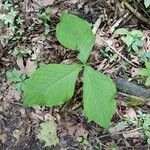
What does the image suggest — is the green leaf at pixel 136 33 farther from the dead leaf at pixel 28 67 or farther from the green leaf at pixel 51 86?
the dead leaf at pixel 28 67

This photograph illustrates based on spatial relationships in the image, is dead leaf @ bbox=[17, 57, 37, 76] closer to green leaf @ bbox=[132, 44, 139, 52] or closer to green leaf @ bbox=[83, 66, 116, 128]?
green leaf @ bbox=[83, 66, 116, 128]

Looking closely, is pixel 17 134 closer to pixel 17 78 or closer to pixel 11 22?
pixel 17 78

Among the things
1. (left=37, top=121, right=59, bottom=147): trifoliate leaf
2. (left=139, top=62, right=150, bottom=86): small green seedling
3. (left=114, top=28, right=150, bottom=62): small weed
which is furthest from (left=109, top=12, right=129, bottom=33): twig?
(left=37, top=121, right=59, bottom=147): trifoliate leaf

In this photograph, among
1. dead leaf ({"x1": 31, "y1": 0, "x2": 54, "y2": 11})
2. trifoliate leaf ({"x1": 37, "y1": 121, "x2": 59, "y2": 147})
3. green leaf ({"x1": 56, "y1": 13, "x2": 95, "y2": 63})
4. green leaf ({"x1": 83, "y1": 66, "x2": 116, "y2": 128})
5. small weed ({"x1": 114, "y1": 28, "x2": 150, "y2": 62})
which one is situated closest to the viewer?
green leaf ({"x1": 83, "y1": 66, "x2": 116, "y2": 128})

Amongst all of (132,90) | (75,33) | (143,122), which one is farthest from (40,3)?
(143,122)

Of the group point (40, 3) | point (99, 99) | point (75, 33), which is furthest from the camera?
point (40, 3)

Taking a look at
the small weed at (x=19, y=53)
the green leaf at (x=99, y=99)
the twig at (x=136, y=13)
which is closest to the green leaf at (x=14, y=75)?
the small weed at (x=19, y=53)
